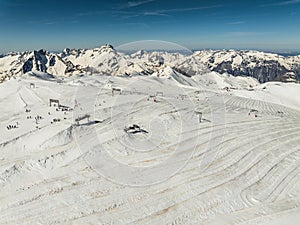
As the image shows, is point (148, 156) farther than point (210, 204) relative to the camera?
Yes

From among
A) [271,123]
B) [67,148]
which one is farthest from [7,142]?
[271,123]

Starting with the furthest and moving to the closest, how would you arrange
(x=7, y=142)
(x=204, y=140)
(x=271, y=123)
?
(x=271, y=123) → (x=204, y=140) → (x=7, y=142)

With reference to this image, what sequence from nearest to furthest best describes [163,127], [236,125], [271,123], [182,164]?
[182,164], [163,127], [236,125], [271,123]

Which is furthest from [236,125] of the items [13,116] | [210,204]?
[13,116]

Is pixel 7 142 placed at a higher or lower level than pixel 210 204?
higher

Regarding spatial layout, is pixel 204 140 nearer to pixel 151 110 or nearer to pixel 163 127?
pixel 163 127

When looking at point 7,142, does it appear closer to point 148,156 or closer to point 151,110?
point 148,156

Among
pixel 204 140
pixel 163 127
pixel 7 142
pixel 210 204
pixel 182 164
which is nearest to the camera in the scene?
pixel 210 204
